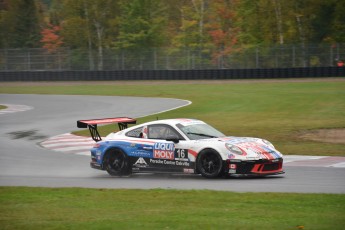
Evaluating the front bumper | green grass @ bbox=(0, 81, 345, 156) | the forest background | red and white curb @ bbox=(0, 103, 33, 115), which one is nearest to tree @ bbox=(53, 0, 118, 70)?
the forest background

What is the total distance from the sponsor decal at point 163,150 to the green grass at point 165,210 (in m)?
2.41

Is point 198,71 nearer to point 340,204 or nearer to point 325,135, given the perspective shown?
point 325,135

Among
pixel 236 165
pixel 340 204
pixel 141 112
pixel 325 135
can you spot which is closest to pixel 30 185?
pixel 236 165

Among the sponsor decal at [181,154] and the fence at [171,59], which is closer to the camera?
the sponsor decal at [181,154]

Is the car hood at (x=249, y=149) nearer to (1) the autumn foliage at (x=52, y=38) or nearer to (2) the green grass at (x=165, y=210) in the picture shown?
(2) the green grass at (x=165, y=210)

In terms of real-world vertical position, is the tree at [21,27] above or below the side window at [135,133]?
above

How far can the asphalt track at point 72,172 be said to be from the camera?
496 inches

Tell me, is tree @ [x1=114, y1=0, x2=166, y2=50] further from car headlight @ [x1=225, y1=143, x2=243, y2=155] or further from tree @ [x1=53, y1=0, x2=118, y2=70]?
car headlight @ [x1=225, y1=143, x2=243, y2=155]

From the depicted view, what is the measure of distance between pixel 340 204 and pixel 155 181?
15.9 feet

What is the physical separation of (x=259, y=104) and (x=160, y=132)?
18869 mm

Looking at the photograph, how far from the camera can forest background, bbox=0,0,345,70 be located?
6662cm

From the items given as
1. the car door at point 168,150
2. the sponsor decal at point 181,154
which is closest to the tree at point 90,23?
the car door at point 168,150

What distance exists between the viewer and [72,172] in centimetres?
1571

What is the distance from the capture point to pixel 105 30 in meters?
75.8
